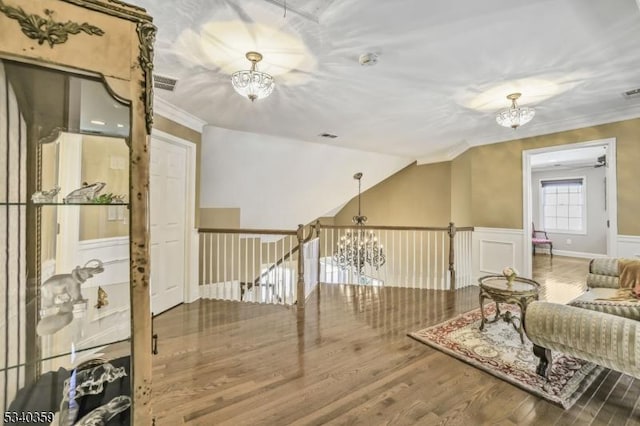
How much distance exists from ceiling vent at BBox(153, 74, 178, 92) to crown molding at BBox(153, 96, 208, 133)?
1.10 feet

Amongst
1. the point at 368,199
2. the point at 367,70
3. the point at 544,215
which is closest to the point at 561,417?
the point at 367,70

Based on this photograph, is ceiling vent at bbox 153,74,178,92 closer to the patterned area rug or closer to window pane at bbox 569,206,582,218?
the patterned area rug

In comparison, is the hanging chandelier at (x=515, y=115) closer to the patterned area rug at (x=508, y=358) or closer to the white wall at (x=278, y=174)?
the patterned area rug at (x=508, y=358)

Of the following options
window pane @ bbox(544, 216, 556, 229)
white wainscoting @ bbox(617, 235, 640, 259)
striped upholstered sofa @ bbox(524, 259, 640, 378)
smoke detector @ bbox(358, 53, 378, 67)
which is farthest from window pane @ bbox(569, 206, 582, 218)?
smoke detector @ bbox(358, 53, 378, 67)

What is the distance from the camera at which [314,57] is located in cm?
231

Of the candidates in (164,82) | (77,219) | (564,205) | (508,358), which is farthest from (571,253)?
(77,219)

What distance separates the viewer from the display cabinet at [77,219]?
2.86 feet

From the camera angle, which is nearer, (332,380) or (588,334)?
(588,334)

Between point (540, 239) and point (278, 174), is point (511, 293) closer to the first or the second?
point (278, 174)

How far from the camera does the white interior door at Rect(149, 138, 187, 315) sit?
134 inches

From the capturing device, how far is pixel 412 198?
692 cm

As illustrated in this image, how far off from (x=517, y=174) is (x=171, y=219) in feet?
17.9

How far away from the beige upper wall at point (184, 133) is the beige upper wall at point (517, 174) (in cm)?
483

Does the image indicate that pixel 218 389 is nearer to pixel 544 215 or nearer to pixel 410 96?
pixel 410 96
